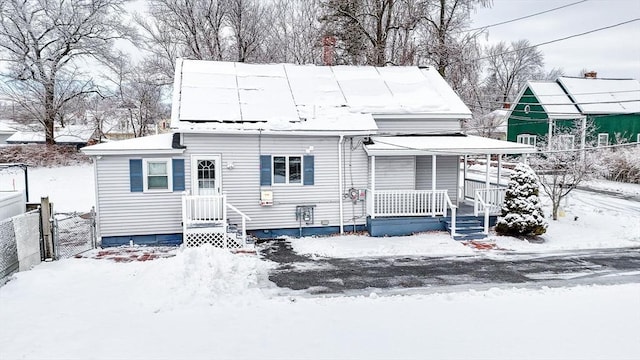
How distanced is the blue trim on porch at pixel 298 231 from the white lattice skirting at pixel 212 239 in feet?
3.90

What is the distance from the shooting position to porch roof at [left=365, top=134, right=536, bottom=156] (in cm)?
1302

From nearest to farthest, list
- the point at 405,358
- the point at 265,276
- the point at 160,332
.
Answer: the point at 405,358, the point at 160,332, the point at 265,276

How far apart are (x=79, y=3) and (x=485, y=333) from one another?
28778 millimetres

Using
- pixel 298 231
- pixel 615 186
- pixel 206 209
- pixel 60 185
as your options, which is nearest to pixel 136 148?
pixel 206 209

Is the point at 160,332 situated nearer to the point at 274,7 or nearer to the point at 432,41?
the point at 432,41

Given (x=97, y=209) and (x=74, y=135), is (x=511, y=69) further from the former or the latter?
(x=97, y=209)

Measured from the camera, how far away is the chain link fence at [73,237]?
1039cm

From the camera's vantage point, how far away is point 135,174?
39.4ft

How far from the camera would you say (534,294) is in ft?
27.2

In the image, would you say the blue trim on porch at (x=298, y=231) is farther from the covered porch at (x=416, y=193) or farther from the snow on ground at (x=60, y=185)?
the snow on ground at (x=60, y=185)

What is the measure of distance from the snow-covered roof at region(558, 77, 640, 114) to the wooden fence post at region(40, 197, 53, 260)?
33.0m

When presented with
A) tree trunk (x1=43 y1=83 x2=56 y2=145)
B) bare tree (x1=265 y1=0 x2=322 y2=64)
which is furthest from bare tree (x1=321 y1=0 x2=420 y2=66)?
tree trunk (x1=43 y1=83 x2=56 y2=145)

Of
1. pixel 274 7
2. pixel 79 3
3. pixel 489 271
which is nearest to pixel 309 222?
pixel 489 271

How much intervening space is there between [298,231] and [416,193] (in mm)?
3783
